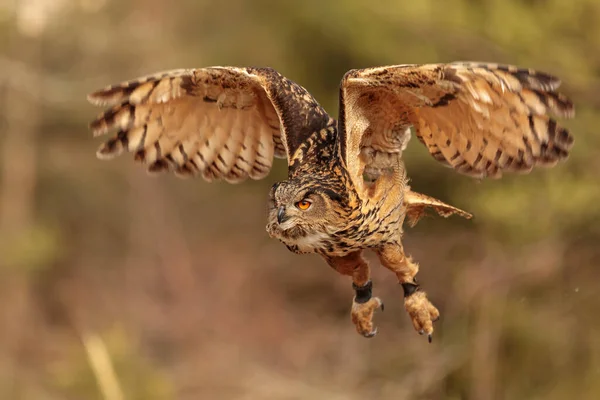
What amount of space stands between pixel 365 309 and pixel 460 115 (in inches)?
35.4

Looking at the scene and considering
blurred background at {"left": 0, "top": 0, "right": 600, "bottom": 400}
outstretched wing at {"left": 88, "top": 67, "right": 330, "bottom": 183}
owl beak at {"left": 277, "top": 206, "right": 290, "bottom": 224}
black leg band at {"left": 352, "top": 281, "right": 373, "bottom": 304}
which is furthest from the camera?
blurred background at {"left": 0, "top": 0, "right": 600, "bottom": 400}

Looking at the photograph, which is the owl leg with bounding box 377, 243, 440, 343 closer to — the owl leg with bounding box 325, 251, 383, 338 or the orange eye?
the owl leg with bounding box 325, 251, 383, 338

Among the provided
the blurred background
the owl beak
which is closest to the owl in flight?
the owl beak

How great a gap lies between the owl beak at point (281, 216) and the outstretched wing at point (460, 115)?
13.7 inches

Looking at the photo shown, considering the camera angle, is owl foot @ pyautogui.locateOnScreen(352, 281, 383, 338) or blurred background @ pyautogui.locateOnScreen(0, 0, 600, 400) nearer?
owl foot @ pyautogui.locateOnScreen(352, 281, 383, 338)

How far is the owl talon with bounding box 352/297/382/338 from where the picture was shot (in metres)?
3.58

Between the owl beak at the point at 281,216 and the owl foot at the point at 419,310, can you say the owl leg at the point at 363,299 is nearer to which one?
the owl foot at the point at 419,310

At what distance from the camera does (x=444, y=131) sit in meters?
3.36

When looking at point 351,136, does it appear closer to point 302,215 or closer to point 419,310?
point 302,215

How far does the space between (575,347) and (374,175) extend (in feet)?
20.3

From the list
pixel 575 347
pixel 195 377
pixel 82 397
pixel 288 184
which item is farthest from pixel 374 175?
pixel 195 377

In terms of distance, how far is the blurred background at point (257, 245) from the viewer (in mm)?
8352

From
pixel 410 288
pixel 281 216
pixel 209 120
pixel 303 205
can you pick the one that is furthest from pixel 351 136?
pixel 209 120

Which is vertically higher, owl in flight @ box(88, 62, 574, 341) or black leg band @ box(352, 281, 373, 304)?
owl in flight @ box(88, 62, 574, 341)
